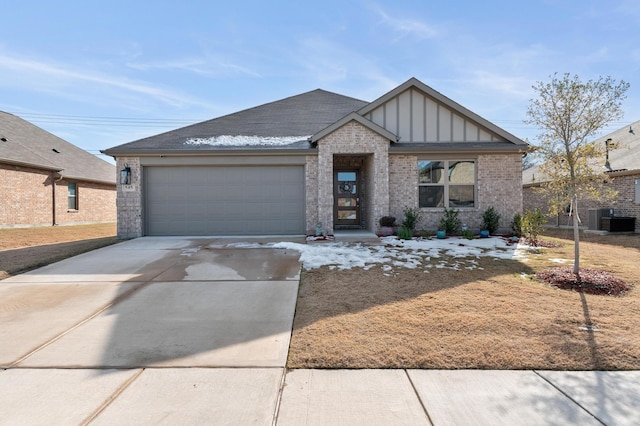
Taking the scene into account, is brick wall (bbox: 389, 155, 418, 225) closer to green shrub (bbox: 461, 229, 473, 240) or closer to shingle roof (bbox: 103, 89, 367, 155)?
green shrub (bbox: 461, 229, 473, 240)

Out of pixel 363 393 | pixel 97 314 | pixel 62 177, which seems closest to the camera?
pixel 363 393

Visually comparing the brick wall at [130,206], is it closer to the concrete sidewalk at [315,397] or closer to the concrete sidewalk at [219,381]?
the concrete sidewalk at [219,381]

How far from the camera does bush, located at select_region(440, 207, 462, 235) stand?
10836mm

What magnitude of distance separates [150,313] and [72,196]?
20.6 meters

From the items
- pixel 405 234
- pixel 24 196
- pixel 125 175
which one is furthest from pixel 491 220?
pixel 24 196

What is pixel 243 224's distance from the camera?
1122 centimetres

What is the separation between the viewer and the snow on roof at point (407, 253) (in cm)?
668

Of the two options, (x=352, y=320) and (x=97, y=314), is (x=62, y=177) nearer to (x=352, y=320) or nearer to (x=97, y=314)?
(x=97, y=314)

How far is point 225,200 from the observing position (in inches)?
440

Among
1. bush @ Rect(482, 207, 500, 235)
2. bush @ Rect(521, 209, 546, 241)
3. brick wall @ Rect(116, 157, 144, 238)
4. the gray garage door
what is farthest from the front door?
brick wall @ Rect(116, 157, 144, 238)

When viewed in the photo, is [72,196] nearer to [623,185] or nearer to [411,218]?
[411,218]

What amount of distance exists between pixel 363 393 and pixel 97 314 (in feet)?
11.7

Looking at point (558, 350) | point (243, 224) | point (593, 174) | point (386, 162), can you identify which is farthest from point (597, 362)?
point (243, 224)

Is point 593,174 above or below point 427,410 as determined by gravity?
above
